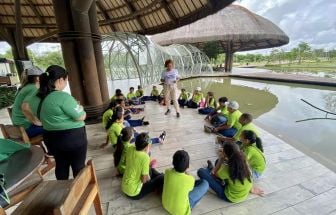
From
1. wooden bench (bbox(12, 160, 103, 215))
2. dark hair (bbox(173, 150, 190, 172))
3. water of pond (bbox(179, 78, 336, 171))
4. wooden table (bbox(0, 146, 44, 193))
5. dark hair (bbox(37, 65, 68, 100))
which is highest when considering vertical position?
dark hair (bbox(37, 65, 68, 100))

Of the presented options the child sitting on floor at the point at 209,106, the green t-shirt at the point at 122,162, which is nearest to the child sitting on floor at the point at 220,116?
the child sitting on floor at the point at 209,106

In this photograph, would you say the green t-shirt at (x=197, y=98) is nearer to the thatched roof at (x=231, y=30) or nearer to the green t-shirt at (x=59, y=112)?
the green t-shirt at (x=59, y=112)

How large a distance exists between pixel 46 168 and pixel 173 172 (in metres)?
1.92

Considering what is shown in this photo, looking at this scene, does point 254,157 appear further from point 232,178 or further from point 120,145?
point 120,145

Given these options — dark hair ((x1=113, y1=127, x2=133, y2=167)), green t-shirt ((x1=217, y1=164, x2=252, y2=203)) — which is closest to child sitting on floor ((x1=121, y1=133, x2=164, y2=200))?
dark hair ((x1=113, y1=127, x2=133, y2=167))

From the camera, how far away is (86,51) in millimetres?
4031

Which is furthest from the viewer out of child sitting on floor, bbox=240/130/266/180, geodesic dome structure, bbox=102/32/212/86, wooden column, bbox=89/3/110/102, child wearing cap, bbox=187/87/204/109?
geodesic dome structure, bbox=102/32/212/86

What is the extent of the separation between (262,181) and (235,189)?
0.60 m

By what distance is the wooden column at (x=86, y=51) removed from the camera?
3.74 m

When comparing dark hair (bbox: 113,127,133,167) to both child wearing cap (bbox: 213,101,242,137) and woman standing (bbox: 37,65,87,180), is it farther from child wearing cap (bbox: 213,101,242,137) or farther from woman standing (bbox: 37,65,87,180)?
child wearing cap (bbox: 213,101,242,137)

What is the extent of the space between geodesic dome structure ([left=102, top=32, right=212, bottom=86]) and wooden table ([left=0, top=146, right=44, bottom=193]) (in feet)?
25.9

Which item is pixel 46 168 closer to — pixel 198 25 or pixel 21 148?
pixel 21 148

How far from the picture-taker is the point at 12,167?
4.24 ft

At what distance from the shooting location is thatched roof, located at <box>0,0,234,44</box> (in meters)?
5.35
